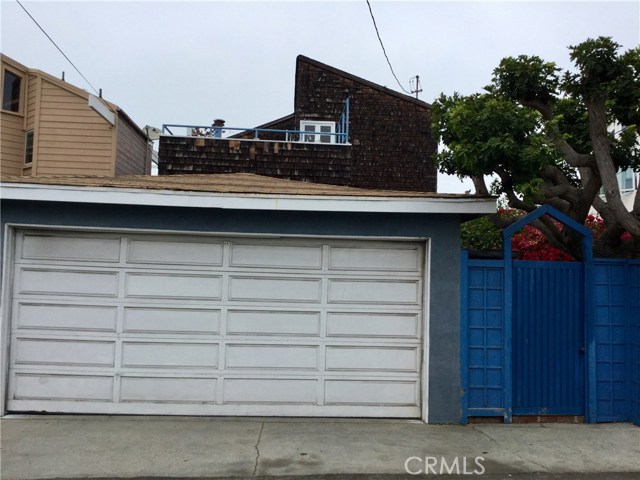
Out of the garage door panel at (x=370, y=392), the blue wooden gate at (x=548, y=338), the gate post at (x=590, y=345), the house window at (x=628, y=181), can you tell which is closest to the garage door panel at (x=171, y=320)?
the garage door panel at (x=370, y=392)

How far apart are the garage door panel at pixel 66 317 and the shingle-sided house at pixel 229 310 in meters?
0.02

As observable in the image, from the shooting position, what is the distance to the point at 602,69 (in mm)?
6879

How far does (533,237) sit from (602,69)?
500 centimetres

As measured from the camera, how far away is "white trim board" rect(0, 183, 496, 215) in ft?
21.5

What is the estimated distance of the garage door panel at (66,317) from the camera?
6.93 metres

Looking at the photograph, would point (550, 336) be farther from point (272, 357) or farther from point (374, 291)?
point (272, 357)

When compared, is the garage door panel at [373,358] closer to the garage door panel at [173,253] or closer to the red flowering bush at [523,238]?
the garage door panel at [173,253]

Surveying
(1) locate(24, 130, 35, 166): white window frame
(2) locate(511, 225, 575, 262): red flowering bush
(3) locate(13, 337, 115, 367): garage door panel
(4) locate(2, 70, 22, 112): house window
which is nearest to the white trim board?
(3) locate(13, 337, 115, 367): garage door panel

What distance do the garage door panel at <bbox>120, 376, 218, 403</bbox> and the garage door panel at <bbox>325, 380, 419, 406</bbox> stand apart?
1.46 m

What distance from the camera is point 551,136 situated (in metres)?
7.12

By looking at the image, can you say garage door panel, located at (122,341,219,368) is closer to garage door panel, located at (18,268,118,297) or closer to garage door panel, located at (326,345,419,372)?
garage door panel, located at (18,268,118,297)

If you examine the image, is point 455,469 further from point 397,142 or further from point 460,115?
point 397,142

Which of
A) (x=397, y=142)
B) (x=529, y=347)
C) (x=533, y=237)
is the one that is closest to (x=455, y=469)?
(x=529, y=347)

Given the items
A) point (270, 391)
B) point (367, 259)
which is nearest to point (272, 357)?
point (270, 391)
